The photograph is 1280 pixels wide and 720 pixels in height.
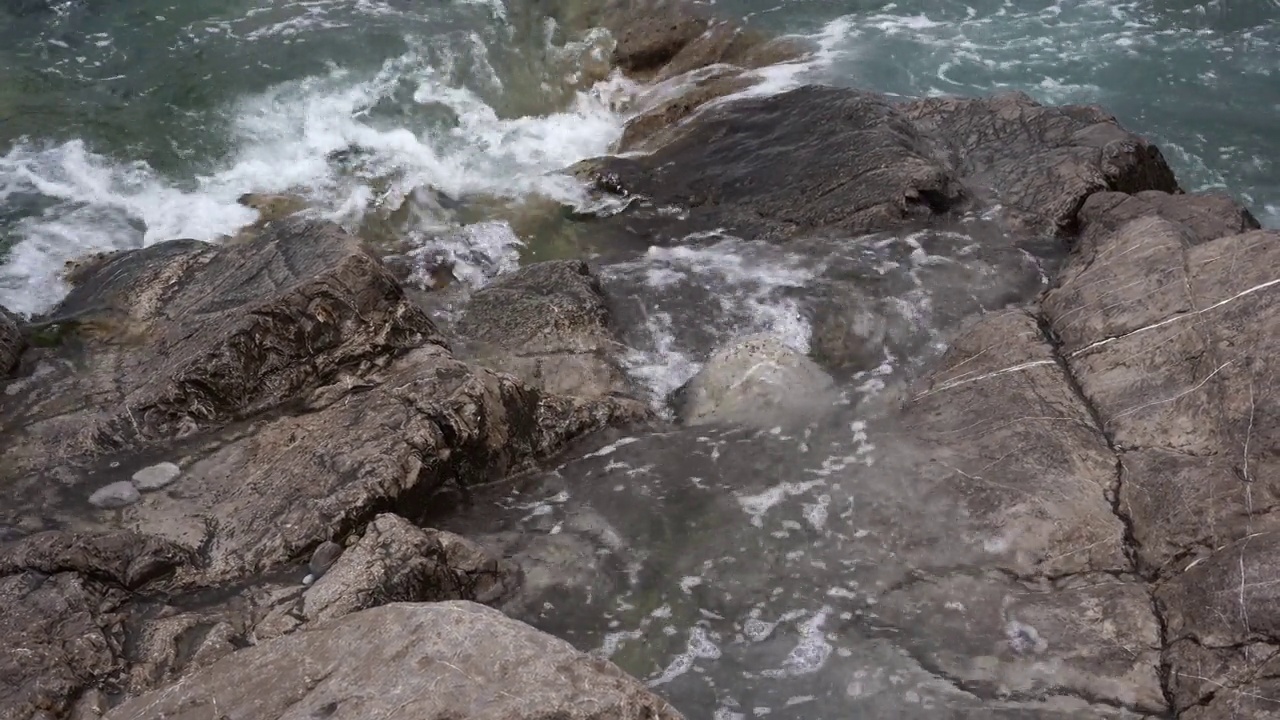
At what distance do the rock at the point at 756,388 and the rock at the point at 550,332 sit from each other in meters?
0.67

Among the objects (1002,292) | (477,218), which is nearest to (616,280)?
(477,218)

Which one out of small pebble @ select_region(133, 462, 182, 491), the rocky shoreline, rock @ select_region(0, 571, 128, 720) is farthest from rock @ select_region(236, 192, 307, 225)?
rock @ select_region(0, 571, 128, 720)

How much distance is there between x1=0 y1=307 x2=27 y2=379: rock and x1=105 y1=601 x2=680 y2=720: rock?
4.19 metres

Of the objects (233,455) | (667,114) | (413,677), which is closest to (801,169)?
(667,114)

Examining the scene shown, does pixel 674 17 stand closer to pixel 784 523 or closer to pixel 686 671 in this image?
pixel 784 523

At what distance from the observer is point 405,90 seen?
14562 millimetres

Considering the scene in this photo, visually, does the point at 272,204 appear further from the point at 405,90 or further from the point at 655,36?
the point at 655,36

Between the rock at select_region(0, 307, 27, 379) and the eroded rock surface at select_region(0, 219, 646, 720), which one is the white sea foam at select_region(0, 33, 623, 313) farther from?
the eroded rock surface at select_region(0, 219, 646, 720)

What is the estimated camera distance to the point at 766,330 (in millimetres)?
9242

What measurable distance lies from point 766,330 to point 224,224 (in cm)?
676

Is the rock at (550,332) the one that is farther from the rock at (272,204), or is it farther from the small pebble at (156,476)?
the rock at (272,204)

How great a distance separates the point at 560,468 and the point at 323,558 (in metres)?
2.05

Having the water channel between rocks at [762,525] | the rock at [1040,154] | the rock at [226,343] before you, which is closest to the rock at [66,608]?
the rock at [226,343]

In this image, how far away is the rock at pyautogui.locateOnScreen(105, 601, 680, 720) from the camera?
400cm
